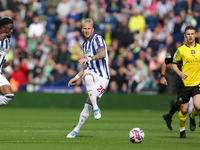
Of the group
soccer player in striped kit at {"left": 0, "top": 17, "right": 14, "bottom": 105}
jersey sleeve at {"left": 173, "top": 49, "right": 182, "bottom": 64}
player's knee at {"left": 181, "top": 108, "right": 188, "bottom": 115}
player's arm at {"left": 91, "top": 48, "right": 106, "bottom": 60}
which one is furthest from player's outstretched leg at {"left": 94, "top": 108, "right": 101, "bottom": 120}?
jersey sleeve at {"left": 173, "top": 49, "right": 182, "bottom": 64}

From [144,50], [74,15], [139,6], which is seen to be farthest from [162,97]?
[74,15]

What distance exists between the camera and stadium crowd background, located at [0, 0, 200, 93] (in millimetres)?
19656

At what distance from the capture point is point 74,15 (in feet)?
76.6

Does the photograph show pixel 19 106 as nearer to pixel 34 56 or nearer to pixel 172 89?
pixel 34 56

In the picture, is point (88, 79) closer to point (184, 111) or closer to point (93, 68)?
point (93, 68)

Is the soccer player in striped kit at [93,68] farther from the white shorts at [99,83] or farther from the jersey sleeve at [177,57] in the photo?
the jersey sleeve at [177,57]

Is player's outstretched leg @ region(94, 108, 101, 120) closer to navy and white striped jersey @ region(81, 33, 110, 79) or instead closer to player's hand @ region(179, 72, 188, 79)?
navy and white striped jersey @ region(81, 33, 110, 79)

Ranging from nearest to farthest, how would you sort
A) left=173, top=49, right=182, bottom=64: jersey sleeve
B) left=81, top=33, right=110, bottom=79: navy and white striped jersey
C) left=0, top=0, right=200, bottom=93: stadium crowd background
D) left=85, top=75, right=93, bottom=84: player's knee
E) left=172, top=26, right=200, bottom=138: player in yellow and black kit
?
left=85, top=75, right=93, bottom=84: player's knee → left=81, top=33, right=110, bottom=79: navy and white striped jersey → left=172, top=26, right=200, bottom=138: player in yellow and black kit → left=173, top=49, right=182, bottom=64: jersey sleeve → left=0, top=0, right=200, bottom=93: stadium crowd background

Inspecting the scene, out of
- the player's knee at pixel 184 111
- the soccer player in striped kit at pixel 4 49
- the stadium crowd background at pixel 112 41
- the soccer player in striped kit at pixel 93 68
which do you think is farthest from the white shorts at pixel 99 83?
the stadium crowd background at pixel 112 41

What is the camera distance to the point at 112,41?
21.3m

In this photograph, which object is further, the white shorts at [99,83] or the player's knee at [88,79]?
the white shorts at [99,83]

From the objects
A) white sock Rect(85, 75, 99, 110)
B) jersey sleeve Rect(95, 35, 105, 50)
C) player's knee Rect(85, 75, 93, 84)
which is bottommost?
white sock Rect(85, 75, 99, 110)

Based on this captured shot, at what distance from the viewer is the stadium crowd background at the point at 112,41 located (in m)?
19.7

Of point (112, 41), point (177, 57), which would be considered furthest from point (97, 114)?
point (112, 41)
